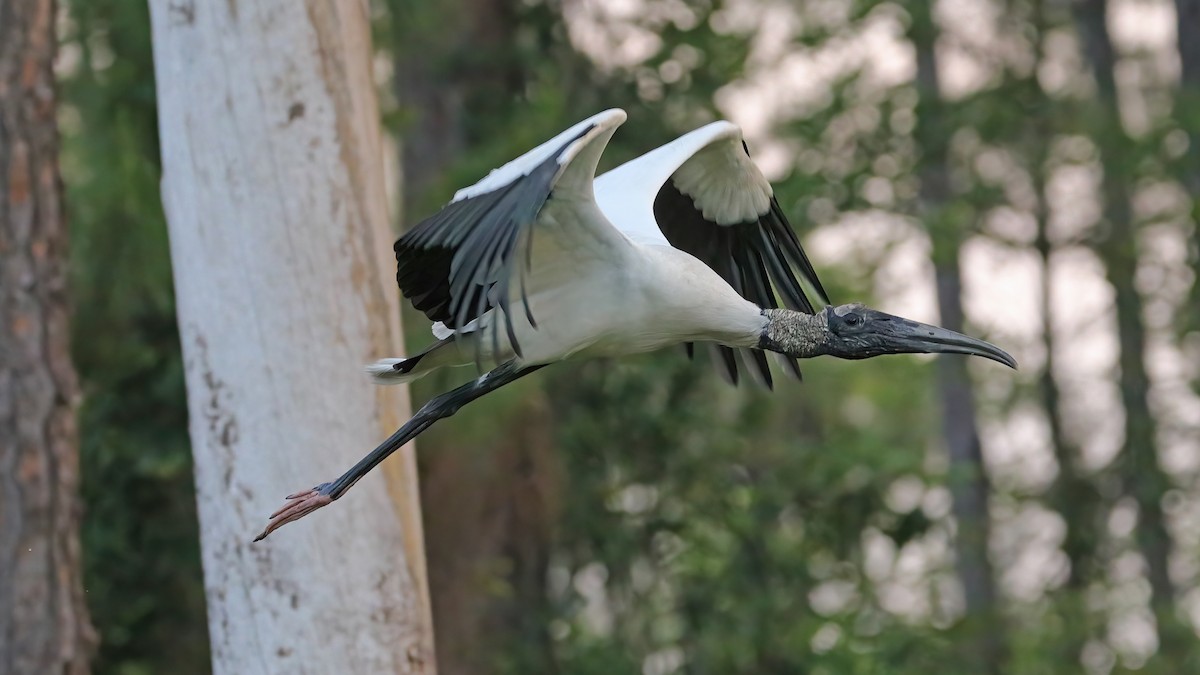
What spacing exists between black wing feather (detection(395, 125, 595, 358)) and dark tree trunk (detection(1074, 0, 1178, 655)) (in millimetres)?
8764

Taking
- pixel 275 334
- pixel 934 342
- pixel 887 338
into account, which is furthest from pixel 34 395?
pixel 934 342

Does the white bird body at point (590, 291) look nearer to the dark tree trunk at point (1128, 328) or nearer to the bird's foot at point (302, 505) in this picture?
the bird's foot at point (302, 505)

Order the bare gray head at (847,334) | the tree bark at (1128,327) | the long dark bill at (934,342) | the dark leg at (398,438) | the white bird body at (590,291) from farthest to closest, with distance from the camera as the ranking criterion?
the tree bark at (1128,327)
the dark leg at (398,438)
the bare gray head at (847,334)
the long dark bill at (934,342)
the white bird body at (590,291)

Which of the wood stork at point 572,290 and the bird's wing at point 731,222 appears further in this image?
the bird's wing at point 731,222

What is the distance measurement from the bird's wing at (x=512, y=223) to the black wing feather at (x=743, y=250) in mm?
1105

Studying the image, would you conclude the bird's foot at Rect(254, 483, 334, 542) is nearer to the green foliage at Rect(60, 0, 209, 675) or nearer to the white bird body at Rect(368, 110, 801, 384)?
the white bird body at Rect(368, 110, 801, 384)

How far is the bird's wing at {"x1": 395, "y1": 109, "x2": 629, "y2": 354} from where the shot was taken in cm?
295

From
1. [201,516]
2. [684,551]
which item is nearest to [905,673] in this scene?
[684,551]

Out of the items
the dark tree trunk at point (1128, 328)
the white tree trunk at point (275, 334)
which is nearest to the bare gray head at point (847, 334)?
the white tree trunk at point (275, 334)

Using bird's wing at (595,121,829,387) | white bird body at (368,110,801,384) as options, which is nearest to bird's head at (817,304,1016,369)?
white bird body at (368,110,801,384)

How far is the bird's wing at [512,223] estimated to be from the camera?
2951 mm

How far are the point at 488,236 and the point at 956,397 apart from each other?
1024 cm

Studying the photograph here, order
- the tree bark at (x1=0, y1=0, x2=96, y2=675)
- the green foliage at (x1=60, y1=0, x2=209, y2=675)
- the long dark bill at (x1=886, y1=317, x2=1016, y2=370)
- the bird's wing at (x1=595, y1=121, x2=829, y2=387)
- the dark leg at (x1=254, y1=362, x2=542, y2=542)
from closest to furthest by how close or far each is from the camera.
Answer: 1. the long dark bill at (x1=886, y1=317, x2=1016, y2=370)
2. the dark leg at (x1=254, y1=362, x2=542, y2=542)
3. the bird's wing at (x1=595, y1=121, x2=829, y2=387)
4. the tree bark at (x1=0, y1=0, x2=96, y2=675)
5. the green foliage at (x1=60, y1=0, x2=209, y2=675)

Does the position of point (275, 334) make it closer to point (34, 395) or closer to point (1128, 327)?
point (34, 395)
